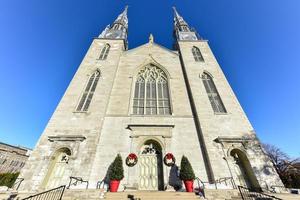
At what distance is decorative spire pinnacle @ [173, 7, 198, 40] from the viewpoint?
20.9 metres

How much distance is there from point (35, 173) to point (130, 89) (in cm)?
898

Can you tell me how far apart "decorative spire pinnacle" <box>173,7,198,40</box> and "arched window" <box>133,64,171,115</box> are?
25.1 feet

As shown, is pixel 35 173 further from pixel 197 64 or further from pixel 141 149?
pixel 197 64

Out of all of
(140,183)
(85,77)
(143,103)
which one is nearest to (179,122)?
(143,103)

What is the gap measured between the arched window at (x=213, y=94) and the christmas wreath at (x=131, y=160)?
7.40 meters

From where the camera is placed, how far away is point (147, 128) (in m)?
11.8

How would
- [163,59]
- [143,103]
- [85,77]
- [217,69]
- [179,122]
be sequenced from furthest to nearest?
[163,59], [217,69], [85,77], [143,103], [179,122]

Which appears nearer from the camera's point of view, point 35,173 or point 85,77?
point 35,173

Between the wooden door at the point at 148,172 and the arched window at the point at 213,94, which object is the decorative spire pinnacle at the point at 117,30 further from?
the wooden door at the point at 148,172

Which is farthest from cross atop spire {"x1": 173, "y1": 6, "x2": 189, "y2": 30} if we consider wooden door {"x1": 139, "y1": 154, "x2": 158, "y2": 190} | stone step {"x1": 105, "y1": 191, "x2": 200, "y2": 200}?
stone step {"x1": 105, "y1": 191, "x2": 200, "y2": 200}

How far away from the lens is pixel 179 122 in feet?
40.5

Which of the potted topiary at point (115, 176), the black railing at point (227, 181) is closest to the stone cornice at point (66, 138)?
the potted topiary at point (115, 176)

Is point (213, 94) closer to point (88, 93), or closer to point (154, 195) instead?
point (154, 195)

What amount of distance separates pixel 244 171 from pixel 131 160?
755cm
